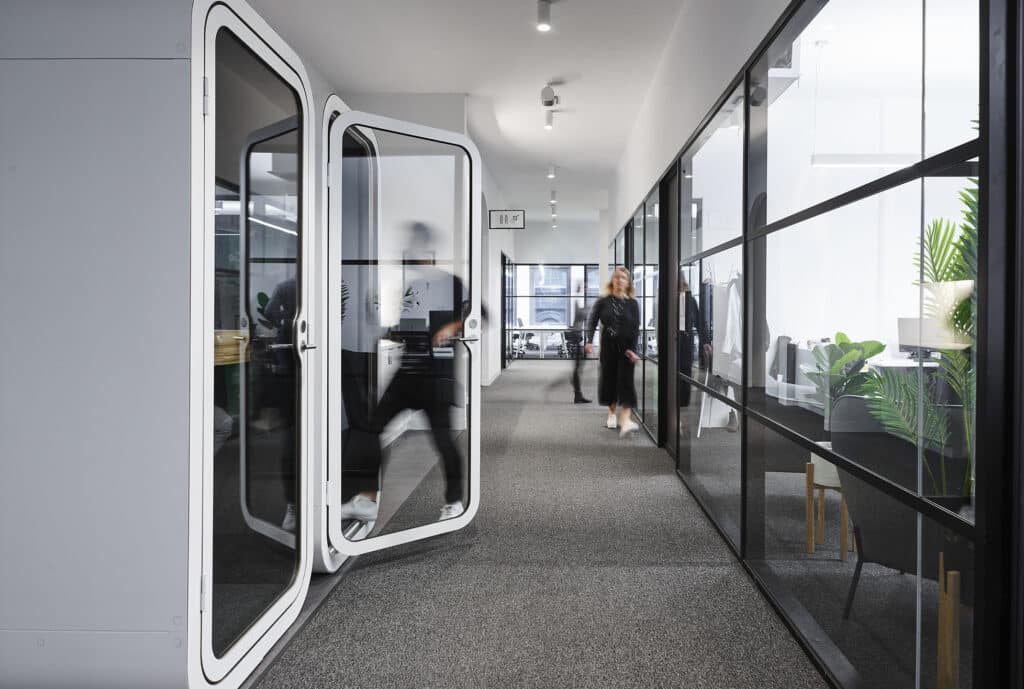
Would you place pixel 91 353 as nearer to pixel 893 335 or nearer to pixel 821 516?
pixel 893 335

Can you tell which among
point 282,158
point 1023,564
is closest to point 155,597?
point 282,158

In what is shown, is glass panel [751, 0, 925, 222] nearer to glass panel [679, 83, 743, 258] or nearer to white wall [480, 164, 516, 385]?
glass panel [679, 83, 743, 258]

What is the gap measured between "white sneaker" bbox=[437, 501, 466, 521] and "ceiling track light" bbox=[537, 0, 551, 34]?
292cm

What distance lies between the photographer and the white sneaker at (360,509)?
307 cm

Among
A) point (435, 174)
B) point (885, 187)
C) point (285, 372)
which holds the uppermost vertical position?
point (435, 174)

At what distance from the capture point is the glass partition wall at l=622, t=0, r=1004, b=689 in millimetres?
1349

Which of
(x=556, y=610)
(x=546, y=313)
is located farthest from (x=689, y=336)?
(x=546, y=313)

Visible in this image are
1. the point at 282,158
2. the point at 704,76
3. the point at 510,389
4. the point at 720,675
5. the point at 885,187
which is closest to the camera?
the point at 885,187

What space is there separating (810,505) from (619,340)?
415 cm

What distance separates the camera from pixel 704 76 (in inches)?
143

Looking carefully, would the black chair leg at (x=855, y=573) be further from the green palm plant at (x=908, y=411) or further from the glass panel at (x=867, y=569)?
the green palm plant at (x=908, y=411)

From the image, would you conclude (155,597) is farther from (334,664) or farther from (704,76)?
(704,76)

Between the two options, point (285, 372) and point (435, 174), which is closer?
point (285, 372)

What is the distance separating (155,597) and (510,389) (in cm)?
808
